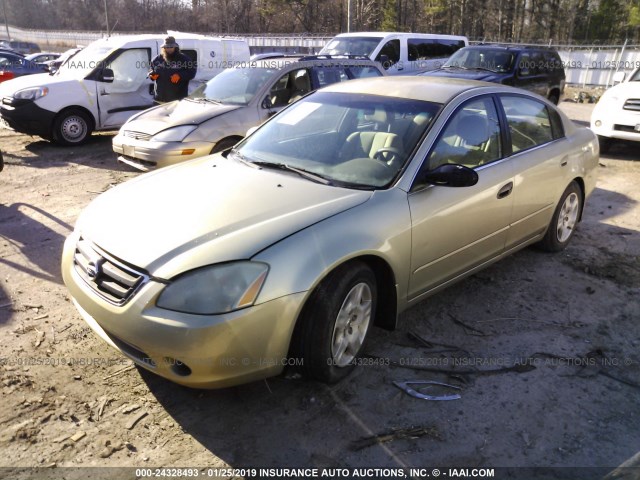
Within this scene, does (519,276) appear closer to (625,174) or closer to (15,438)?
(15,438)

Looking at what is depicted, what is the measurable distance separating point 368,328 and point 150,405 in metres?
1.34

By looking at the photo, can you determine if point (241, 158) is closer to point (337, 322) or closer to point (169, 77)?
point (337, 322)

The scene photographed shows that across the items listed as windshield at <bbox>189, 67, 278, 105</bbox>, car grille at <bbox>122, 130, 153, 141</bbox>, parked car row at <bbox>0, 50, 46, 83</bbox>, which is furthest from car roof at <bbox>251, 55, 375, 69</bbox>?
parked car row at <bbox>0, 50, 46, 83</bbox>

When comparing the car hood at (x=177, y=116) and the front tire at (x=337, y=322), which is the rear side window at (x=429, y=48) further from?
the front tire at (x=337, y=322)

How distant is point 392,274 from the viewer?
3.24 meters

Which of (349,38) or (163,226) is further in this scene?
(349,38)

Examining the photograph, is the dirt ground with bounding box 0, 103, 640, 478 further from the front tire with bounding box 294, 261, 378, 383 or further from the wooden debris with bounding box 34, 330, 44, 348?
the front tire with bounding box 294, 261, 378, 383

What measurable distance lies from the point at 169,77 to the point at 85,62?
2042 millimetres

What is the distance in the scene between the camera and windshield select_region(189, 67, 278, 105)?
7.49 m

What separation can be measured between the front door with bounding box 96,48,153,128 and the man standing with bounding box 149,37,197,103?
838 millimetres

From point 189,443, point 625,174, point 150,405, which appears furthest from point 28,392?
point 625,174

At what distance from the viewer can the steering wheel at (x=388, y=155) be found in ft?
11.5

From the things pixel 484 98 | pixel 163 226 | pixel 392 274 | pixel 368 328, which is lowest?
pixel 368 328

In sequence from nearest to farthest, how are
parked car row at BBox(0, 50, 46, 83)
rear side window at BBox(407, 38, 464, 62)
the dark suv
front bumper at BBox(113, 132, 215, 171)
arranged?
1. front bumper at BBox(113, 132, 215, 171)
2. the dark suv
3. rear side window at BBox(407, 38, 464, 62)
4. parked car row at BBox(0, 50, 46, 83)
